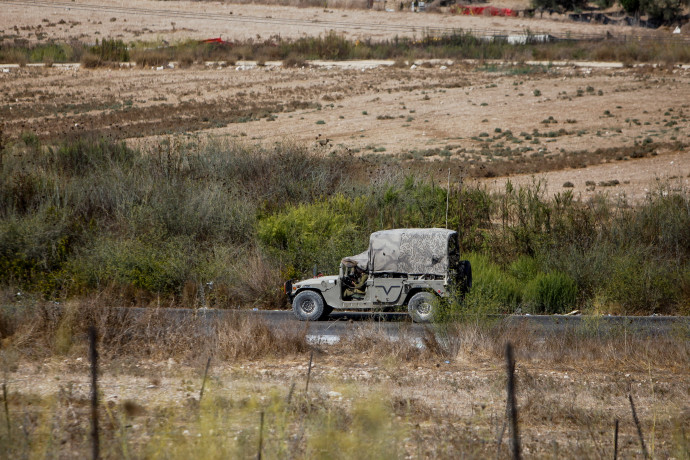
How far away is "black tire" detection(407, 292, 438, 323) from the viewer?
41.1 feet

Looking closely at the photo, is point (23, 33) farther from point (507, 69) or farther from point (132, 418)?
point (132, 418)

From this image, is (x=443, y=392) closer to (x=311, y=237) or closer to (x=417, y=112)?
(x=311, y=237)

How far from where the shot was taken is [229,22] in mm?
84688

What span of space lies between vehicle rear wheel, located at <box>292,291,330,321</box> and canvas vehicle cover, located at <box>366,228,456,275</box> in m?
1.13

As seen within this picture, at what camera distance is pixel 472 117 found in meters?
39.5

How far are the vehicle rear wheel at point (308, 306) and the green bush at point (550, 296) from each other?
4609 mm

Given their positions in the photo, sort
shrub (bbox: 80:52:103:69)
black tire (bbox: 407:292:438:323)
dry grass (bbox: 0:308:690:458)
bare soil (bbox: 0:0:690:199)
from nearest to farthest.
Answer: dry grass (bbox: 0:308:690:458) < black tire (bbox: 407:292:438:323) < bare soil (bbox: 0:0:690:199) < shrub (bbox: 80:52:103:69)

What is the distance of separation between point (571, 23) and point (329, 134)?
6222 centimetres

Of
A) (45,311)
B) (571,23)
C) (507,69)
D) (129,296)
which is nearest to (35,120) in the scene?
(129,296)

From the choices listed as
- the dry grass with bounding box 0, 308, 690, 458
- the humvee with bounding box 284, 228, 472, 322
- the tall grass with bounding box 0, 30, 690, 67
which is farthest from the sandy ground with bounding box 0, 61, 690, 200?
the dry grass with bounding box 0, 308, 690, 458

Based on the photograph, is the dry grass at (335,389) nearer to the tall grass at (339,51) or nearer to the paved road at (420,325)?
the paved road at (420,325)

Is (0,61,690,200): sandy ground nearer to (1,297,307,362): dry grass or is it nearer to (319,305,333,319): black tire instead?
(319,305,333,319): black tire

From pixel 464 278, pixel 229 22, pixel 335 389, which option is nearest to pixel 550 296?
pixel 464 278

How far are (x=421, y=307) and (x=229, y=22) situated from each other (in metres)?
77.8
